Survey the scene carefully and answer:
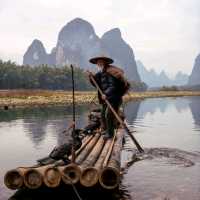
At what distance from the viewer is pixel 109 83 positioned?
11.7 m

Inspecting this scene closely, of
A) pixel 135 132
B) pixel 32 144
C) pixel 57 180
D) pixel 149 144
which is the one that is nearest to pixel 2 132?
pixel 32 144

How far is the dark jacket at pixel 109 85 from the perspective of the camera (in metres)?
11.6

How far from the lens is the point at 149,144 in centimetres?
1644

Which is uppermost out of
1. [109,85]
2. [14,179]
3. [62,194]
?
[109,85]

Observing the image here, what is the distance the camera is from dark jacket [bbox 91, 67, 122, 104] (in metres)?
11.6

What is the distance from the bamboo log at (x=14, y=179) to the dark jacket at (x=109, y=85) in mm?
4999

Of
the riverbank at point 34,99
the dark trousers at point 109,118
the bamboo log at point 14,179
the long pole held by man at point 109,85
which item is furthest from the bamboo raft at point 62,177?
the riverbank at point 34,99

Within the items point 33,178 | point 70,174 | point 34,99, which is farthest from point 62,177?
point 34,99

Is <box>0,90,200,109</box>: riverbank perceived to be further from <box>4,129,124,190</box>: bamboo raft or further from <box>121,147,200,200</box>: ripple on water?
<box>4,129,124,190</box>: bamboo raft

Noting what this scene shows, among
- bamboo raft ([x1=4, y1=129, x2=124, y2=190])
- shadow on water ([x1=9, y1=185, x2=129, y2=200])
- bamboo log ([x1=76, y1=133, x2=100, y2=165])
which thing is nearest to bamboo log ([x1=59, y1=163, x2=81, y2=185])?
bamboo raft ([x1=4, y1=129, x2=124, y2=190])

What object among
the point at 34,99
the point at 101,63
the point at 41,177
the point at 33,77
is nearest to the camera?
the point at 41,177

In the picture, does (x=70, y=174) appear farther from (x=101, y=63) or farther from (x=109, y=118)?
(x=101, y=63)

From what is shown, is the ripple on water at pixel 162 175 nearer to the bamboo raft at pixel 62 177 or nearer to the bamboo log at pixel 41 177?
the bamboo raft at pixel 62 177

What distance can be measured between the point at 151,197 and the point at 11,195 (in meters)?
3.13
